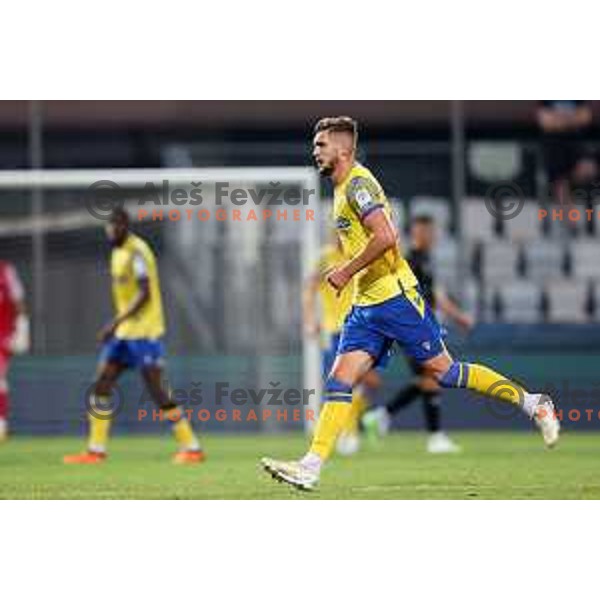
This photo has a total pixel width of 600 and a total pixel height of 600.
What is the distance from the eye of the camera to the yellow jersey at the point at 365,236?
10.3 m

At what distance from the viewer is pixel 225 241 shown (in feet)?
63.8

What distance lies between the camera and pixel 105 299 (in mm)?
19281

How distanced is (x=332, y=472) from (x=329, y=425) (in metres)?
2.71

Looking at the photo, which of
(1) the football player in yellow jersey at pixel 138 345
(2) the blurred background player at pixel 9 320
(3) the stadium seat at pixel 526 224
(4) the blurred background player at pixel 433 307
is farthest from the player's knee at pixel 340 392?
(3) the stadium seat at pixel 526 224

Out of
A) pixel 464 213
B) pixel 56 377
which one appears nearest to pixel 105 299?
pixel 56 377

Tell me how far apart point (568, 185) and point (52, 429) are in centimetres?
530

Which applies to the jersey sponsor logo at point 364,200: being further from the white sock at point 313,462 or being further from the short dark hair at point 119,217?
the short dark hair at point 119,217

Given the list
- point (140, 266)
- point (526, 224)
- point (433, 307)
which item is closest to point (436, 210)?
point (526, 224)

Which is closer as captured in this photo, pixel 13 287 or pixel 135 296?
pixel 135 296

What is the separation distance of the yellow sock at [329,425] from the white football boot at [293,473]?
0.14m

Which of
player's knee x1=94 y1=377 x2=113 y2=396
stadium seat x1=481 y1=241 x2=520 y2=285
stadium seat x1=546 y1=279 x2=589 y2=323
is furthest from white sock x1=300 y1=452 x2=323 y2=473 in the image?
stadium seat x1=546 y1=279 x2=589 y2=323

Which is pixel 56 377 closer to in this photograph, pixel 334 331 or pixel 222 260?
pixel 222 260

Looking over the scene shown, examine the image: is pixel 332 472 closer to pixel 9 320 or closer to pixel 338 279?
pixel 338 279

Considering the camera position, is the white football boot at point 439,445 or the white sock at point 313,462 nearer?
the white sock at point 313,462
